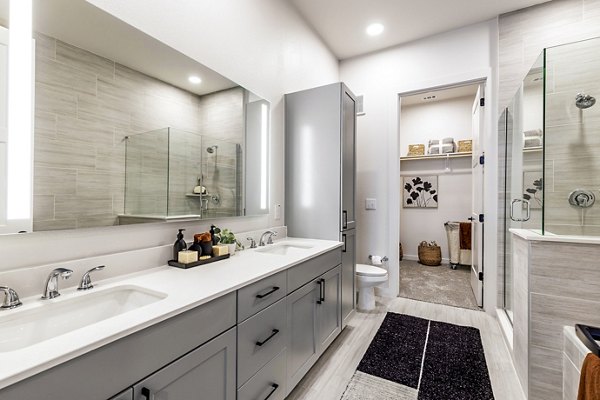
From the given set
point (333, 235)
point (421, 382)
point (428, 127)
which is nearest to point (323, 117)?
point (333, 235)

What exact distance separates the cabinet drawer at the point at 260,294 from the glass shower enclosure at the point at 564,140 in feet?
5.03

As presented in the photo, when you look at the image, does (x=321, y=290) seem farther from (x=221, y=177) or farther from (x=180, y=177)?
(x=180, y=177)

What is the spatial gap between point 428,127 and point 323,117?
3.45 meters

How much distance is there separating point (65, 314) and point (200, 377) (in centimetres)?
52

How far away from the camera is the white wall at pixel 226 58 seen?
1091mm

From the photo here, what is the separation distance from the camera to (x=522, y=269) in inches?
66.1

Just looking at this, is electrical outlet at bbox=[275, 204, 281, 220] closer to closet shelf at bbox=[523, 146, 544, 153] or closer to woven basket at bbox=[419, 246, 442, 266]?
closet shelf at bbox=[523, 146, 544, 153]

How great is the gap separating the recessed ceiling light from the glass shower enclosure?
1.59 metres

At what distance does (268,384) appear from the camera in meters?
1.32

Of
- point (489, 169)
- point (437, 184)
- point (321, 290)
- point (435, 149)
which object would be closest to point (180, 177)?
point (321, 290)

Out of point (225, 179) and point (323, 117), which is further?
point (323, 117)

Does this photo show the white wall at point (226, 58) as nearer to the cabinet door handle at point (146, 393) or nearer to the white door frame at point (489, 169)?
the cabinet door handle at point (146, 393)

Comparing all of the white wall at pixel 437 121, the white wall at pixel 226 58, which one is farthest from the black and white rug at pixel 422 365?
the white wall at pixel 437 121

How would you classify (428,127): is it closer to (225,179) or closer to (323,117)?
(323,117)
